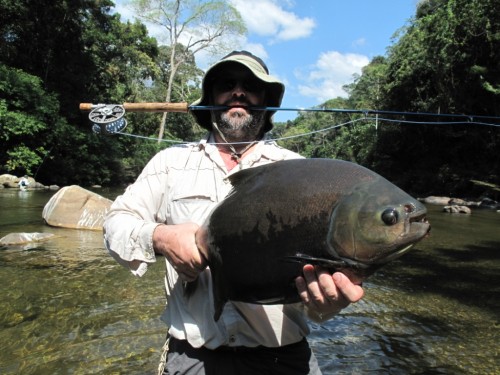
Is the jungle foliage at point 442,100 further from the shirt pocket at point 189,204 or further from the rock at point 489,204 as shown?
the shirt pocket at point 189,204

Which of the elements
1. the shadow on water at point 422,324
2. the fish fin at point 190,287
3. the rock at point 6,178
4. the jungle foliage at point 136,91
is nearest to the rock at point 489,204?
the jungle foliage at point 136,91

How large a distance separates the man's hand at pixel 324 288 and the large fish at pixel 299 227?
3cm

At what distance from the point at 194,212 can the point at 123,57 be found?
39515 mm

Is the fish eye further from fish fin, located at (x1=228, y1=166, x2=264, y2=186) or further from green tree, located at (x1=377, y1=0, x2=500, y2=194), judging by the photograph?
green tree, located at (x1=377, y1=0, x2=500, y2=194)

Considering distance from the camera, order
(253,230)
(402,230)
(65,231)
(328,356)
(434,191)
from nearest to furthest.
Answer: (402,230) < (253,230) < (328,356) < (65,231) < (434,191)

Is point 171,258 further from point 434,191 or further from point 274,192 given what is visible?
point 434,191

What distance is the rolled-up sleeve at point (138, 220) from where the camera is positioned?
2.05 meters

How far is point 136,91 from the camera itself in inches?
1631

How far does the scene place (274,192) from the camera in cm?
177

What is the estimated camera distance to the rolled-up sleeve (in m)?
2.05

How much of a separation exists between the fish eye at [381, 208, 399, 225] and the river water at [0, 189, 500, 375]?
141 inches

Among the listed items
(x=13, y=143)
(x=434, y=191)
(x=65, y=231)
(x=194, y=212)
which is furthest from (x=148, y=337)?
(x=434, y=191)

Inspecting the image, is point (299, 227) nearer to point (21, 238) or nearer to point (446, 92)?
point (21, 238)

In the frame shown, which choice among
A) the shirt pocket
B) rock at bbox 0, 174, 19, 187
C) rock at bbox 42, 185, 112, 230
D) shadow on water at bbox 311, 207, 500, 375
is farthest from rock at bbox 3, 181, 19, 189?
the shirt pocket
